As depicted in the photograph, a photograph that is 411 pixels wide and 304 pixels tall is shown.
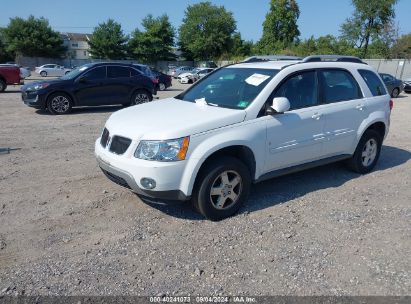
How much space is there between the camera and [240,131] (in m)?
4.57

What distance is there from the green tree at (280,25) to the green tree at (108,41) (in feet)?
76.0

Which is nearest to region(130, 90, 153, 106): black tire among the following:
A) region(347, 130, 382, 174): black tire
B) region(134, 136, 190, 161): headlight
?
region(347, 130, 382, 174): black tire

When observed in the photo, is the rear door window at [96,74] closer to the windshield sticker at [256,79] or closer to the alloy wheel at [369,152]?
the windshield sticker at [256,79]

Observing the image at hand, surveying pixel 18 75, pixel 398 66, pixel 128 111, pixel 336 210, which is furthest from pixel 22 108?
pixel 398 66

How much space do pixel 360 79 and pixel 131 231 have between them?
4.12 m

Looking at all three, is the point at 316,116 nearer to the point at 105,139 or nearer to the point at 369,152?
the point at 369,152

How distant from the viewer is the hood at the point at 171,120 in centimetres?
427

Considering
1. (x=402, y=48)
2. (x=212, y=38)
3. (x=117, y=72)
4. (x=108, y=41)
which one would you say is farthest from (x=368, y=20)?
(x=117, y=72)

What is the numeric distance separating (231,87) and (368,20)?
54831mm

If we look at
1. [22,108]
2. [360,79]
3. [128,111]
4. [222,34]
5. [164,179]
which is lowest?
[22,108]

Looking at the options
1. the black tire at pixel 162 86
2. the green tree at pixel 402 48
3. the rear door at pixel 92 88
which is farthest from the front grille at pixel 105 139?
the green tree at pixel 402 48

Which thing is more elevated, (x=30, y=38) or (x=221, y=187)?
(x=30, y=38)

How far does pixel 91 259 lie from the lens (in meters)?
3.78

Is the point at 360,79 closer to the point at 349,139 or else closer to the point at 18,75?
the point at 349,139
